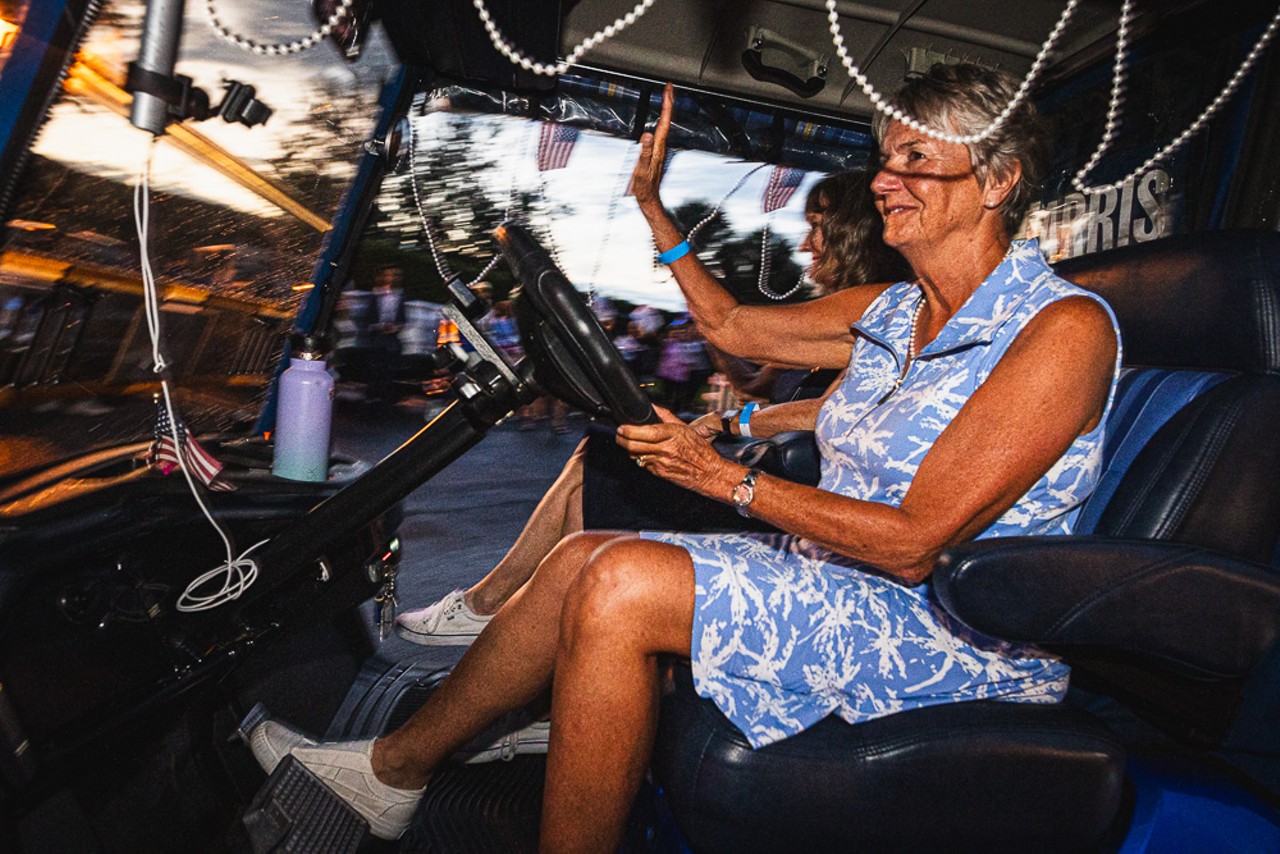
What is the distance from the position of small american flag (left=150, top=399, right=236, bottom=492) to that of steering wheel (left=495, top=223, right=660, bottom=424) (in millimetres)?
640

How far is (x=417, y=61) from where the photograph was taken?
2.18m

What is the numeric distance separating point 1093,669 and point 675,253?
3.97ft

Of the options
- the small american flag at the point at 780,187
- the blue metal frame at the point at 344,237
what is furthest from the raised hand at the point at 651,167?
the small american flag at the point at 780,187

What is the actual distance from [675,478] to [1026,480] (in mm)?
492

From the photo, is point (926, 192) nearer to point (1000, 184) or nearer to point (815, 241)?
point (1000, 184)

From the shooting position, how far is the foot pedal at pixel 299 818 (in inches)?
46.4

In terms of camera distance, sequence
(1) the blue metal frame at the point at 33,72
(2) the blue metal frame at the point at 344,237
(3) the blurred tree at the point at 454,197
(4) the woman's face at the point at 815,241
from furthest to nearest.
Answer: (4) the woman's face at the point at 815,241
(3) the blurred tree at the point at 454,197
(2) the blue metal frame at the point at 344,237
(1) the blue metal frame at the point at 33,72

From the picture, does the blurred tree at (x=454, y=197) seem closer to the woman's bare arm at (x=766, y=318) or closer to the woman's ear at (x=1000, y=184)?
the woman's bare arm at (x=766, y=318)

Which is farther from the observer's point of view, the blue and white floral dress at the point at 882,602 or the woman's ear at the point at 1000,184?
the woman's ear at the point at 1000,184

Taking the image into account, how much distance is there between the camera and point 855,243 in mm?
2287

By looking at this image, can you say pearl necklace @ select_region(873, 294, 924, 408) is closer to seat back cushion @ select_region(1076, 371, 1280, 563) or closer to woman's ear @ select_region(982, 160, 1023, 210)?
woman's ear @ select_region(982, 160, 1023, 210)

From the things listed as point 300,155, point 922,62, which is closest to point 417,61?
point 300,155

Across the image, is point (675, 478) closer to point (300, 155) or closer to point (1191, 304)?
point (1191, 304)

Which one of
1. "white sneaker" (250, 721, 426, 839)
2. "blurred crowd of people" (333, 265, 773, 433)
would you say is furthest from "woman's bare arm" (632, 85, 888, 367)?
"blurred crowd of people" (333, 265, 773, 433)
